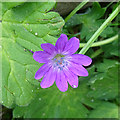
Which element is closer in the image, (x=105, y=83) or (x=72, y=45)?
(x=72, y=45)

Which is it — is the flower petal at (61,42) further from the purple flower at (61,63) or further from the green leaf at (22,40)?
the green leaf at (22,40)

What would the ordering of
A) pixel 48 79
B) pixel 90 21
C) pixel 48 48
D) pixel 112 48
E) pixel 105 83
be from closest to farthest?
pixel 48 48 < pixel 48 79 < pixel 90 21 < pixel 112 48 < pixel 105 83

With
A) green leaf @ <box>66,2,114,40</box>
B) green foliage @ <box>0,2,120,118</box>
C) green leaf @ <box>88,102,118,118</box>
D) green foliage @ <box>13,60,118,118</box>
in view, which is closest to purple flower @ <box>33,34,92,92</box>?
green foliage @ <box>0,2,120,118</box>

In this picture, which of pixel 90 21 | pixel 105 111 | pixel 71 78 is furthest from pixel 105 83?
pixel 71 78

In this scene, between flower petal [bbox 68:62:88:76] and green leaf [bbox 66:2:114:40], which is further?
green leaf [bbox 66:2:114:40]

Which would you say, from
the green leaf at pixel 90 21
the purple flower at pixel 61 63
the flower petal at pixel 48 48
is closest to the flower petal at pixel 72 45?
the purple flower at pixel 61 63

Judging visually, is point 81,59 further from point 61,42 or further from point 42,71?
point 42,71

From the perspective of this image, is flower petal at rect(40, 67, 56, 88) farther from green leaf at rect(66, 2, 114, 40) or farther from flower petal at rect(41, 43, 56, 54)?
green leaf at rect(66, 2, 114, 40)
